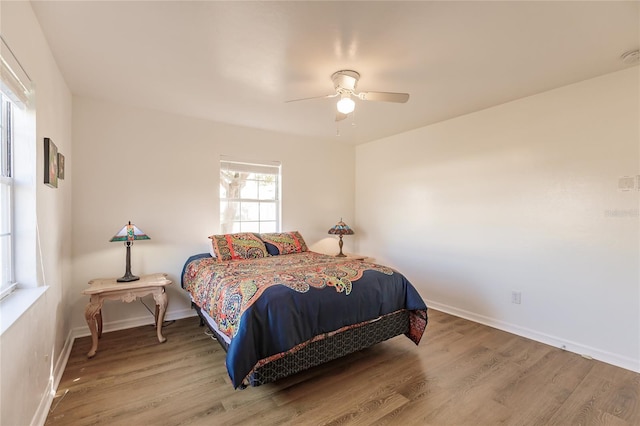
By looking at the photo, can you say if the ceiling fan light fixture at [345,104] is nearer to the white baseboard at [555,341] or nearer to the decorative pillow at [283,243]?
the decorative pillow at [283,243]

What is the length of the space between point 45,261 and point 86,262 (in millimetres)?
1254

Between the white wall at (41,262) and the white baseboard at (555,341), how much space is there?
3.83m

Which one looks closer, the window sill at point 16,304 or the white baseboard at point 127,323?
the window sill at point 16,304

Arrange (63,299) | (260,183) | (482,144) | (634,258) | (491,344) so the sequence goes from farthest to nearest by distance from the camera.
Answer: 1. (260,183)
2. (482,144)
3. (491,344)
4. (63,299)
5. (634,258)

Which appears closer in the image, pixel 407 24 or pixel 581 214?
pixel 407 24

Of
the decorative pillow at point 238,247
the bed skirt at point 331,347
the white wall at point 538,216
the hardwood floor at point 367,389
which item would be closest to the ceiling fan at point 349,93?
the white wall at point 538,216

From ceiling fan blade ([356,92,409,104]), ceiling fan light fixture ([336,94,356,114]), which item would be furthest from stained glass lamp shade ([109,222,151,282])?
ceiling fan blade ([356,92,409,104])

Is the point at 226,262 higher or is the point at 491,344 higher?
the point at 226,262

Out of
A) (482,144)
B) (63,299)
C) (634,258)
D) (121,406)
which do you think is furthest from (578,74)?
(63,299)

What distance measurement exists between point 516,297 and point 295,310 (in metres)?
2.47

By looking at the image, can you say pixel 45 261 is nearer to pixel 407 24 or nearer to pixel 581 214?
pixel 407 24

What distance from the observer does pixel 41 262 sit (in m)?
1.84

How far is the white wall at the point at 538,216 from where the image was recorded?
2.49 metres

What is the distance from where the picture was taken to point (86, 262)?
306 centimetres
